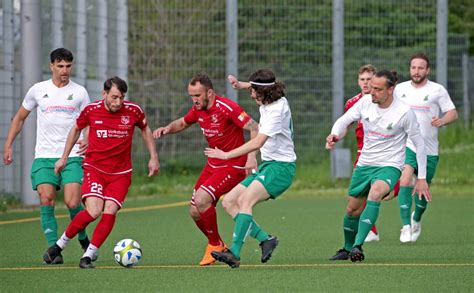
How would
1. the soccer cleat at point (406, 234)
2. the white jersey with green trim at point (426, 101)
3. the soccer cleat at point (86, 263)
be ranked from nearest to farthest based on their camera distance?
1. the soccer cleat at point (86, 263)
2. the soccer cleat at point (406, 234)
3. the white jersey with green trim at point (426, 101)

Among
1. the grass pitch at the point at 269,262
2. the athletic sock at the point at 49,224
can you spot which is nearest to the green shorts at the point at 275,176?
the grass pitch at the point at 269,262

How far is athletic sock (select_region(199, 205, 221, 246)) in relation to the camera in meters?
12.5

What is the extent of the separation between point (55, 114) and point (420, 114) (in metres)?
4.67

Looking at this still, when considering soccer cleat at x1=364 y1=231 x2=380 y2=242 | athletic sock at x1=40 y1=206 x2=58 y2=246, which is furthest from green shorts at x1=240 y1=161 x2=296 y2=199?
soccer cleat at x1=364 y1=231 x2=380 y2=242

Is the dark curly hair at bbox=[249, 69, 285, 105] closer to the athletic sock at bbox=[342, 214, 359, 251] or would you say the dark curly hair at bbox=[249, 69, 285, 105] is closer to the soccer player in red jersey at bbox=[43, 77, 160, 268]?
the soccer player in red jersey at bbox=[43, 77, 160, 268]

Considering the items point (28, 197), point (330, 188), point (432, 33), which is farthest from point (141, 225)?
point (432, 33)

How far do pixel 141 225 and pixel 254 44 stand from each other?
28.1 feet

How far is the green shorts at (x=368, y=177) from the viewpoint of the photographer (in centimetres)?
1245

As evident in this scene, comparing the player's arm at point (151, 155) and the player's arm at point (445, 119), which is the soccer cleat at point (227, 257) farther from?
the player's arm at point (445, 119)

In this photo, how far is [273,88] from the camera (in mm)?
12125

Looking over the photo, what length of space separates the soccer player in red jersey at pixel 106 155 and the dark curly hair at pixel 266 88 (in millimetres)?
1200

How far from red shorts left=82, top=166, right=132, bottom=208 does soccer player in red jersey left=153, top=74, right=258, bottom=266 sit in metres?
0.59

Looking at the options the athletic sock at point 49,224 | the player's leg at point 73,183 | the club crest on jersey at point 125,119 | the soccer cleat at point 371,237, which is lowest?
the soccer cleat at point 371,237

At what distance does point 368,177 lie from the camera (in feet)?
41.3
